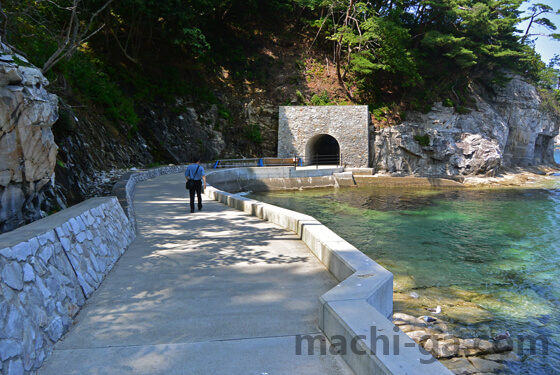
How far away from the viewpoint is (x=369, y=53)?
2550 centimetres

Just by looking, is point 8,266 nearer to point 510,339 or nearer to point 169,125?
point 510,339

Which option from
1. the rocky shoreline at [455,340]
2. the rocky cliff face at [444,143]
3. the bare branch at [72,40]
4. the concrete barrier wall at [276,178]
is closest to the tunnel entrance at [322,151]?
the concrete barrier wall at [276,178]

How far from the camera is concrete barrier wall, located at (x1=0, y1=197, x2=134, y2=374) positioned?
2.41 meters

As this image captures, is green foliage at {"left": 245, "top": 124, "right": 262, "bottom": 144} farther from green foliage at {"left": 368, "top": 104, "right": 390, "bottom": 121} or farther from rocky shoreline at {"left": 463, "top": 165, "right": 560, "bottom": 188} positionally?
rocky shoreline at {"left": 463, "top": 165, "right": 560, "bottom": 188}

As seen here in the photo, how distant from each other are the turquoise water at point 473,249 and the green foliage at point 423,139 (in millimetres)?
6819

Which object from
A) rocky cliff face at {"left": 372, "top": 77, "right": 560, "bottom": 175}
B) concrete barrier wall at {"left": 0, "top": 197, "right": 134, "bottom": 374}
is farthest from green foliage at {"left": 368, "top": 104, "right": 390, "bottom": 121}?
concrete barrier wall at {"left": 0, "top": 197, "right": 134, "bottom": 374}

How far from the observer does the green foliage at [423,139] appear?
26312 mm

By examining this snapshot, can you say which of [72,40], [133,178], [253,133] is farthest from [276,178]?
[72,40]

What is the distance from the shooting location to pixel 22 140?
4.98m

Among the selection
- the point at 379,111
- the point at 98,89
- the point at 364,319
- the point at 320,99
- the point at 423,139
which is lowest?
the point at 364,319

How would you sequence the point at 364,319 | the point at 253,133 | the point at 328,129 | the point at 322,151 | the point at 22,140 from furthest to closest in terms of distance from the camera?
the point at 322,151
the point at 253,133
the point at 328,129
the point at 22,140
the point at 364,319

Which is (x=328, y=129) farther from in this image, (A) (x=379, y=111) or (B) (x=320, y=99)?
(A) (x=379, y=111)

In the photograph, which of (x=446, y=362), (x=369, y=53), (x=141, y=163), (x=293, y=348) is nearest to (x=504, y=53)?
(x=369, y=53)

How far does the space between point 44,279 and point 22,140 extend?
295cm
